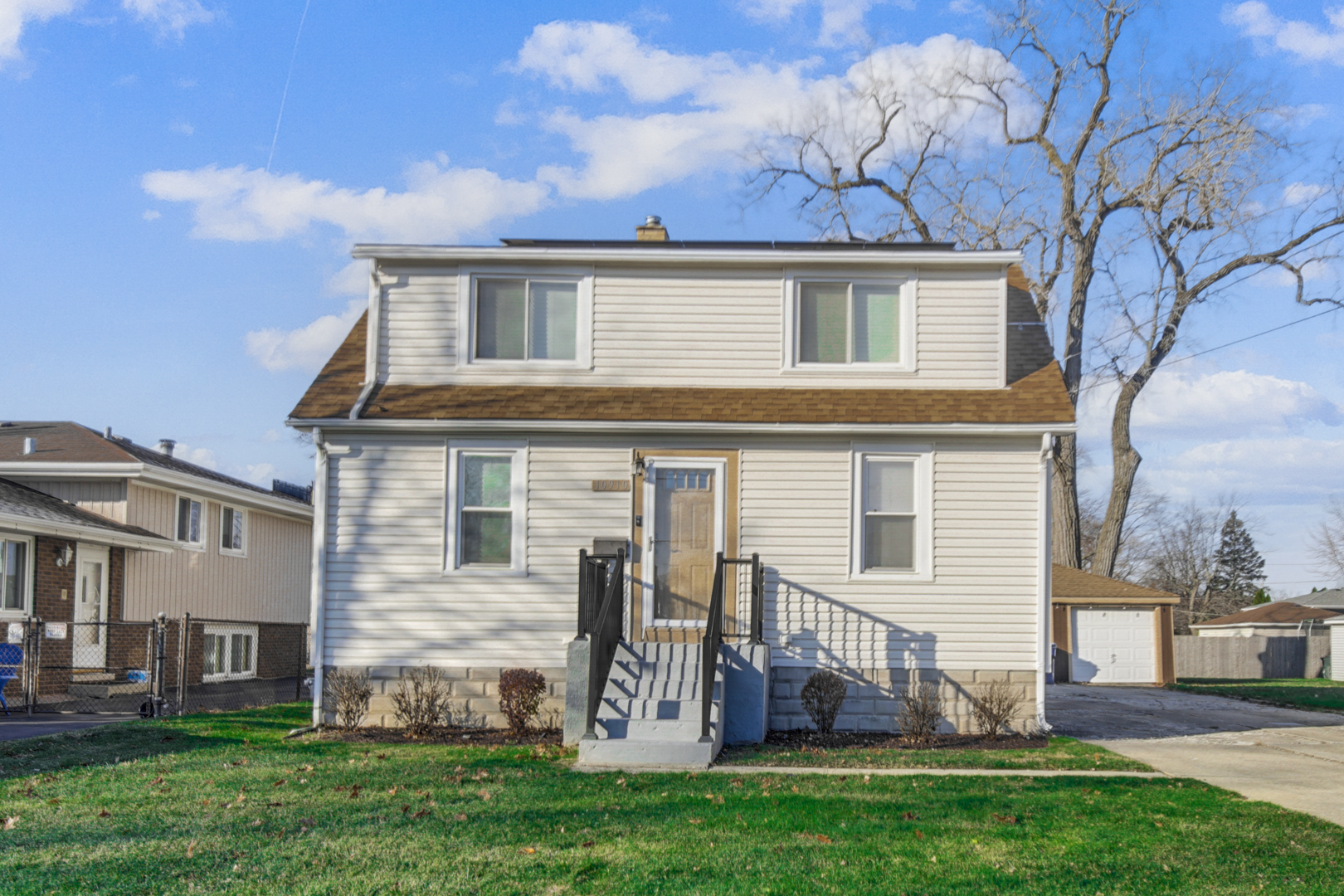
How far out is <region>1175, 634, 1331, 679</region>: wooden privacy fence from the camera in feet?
106

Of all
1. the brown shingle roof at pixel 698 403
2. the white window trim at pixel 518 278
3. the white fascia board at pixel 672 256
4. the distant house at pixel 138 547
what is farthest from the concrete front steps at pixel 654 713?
the distant house at pixel 138 547

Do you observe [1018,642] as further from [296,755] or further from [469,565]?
[296,755]

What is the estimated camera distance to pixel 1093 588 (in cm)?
2605

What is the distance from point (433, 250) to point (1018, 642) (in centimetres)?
794

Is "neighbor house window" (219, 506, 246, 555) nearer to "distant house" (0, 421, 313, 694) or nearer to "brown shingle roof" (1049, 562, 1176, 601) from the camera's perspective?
"distant house" (0, 421, 313, 694)

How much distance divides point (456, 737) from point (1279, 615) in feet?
117

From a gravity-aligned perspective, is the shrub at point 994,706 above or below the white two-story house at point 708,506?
below

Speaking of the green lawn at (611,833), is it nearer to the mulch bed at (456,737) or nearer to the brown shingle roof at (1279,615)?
the mulch bed at (456,737)

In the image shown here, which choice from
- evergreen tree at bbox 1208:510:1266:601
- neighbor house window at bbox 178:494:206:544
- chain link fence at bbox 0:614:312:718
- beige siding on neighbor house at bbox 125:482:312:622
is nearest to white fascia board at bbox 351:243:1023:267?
chain link fence at bbox 0:614:312:718

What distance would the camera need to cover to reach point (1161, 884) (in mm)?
6180

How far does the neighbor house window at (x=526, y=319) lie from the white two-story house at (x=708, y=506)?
265 millimetres

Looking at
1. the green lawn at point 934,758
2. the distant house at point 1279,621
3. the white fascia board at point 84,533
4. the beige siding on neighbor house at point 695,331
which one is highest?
the beige siding on neighbor house at point 695,331

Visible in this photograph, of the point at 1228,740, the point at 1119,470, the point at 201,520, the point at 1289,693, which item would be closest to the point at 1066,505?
the point at 1119,470

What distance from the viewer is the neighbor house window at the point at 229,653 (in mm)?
21234
